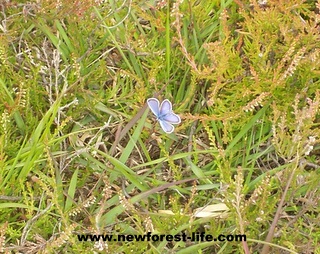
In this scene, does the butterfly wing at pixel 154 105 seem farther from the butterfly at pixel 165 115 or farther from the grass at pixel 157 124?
the grass at pixel 157 124

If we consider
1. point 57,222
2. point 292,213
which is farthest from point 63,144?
point 292,213

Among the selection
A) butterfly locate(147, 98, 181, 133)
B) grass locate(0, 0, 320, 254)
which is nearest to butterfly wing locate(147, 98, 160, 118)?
butterfly locate(147, 98, 181, 133)

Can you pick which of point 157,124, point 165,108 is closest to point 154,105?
point 165,108

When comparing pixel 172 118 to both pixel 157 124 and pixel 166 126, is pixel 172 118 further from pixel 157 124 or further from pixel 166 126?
pixel 157 124

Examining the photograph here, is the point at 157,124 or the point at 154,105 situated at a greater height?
the point at 154,105

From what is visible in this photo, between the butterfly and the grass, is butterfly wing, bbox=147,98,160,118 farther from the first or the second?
the grass

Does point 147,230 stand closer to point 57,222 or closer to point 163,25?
point 57,222

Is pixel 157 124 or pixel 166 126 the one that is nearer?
pixel 166 126
